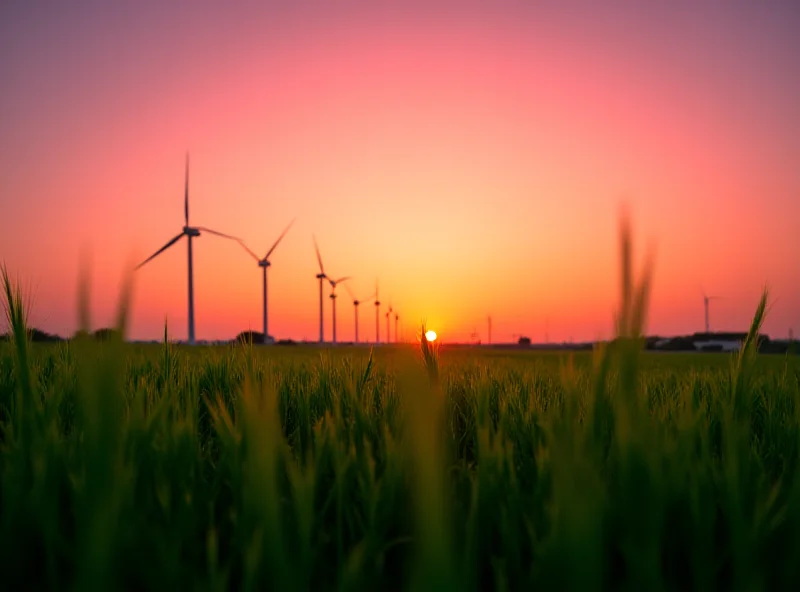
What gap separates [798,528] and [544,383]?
275cm

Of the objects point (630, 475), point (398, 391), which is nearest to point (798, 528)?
point (630, 475)

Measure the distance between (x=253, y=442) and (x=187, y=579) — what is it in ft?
1.08

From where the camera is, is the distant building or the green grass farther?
the distant building

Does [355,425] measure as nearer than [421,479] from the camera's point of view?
No

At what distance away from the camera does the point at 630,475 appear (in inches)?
48.3

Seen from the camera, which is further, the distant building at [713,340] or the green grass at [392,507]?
the distant building at [713,340]

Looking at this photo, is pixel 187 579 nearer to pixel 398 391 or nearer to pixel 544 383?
pixel 398 391

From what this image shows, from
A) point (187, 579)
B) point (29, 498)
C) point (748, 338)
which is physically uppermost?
point (748, 338)

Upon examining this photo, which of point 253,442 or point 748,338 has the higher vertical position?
point 748,338

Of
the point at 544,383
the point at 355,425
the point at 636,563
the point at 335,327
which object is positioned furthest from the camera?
the point at 335,327

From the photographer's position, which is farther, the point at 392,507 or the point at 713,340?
the point at 713,340

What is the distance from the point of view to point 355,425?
6.45 feet

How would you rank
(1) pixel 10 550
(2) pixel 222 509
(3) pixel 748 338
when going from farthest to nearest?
1. (3) pixel 748 338
2. (2) pixel 222 509
3. (1) pixel 10 550

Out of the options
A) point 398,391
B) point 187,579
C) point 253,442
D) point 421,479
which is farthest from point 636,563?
point 398,391
